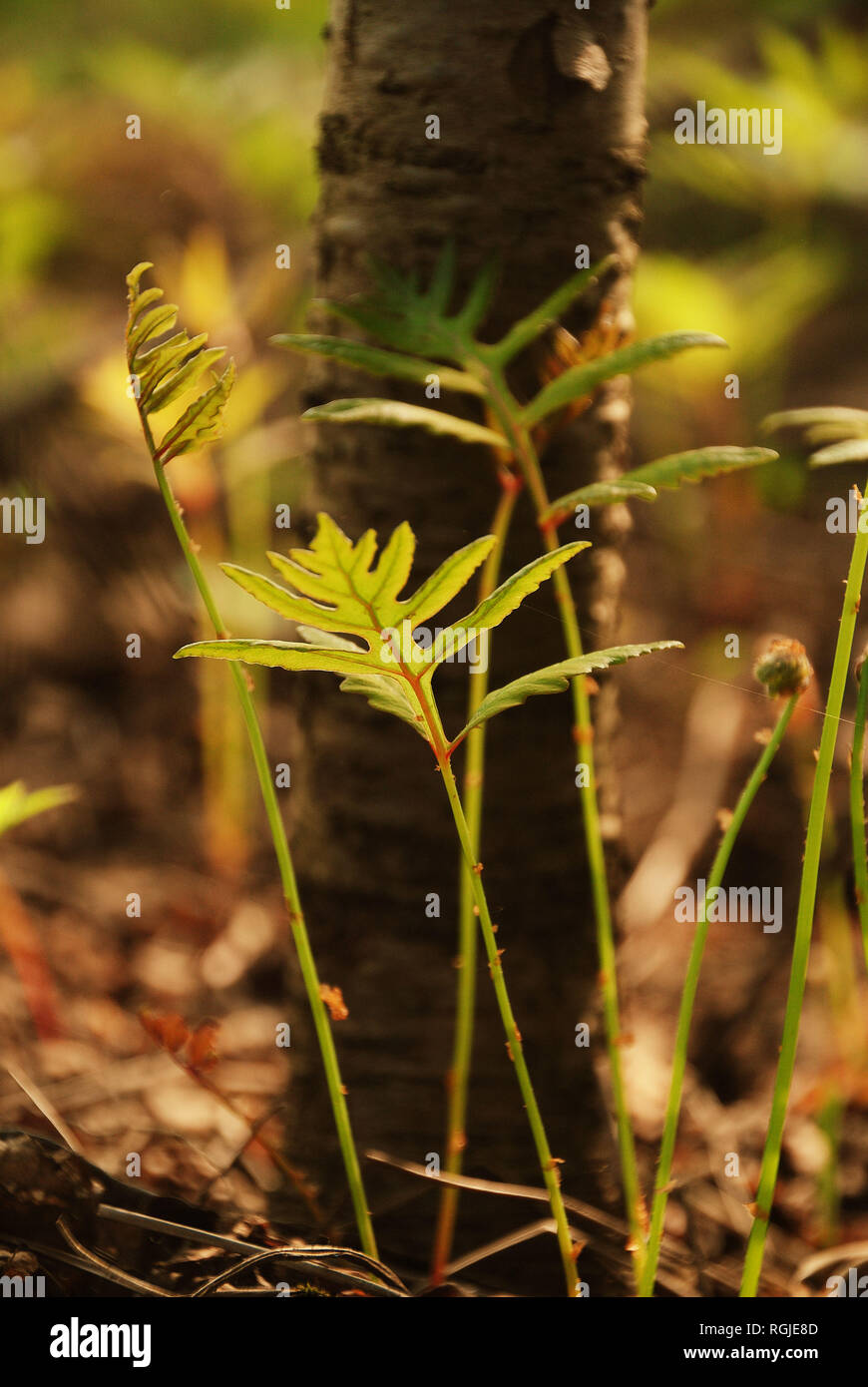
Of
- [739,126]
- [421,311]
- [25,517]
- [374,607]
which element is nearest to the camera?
[374,607]

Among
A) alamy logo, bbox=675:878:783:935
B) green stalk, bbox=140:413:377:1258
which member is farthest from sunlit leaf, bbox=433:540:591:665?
alamy logo, bbox=675:878:783:935

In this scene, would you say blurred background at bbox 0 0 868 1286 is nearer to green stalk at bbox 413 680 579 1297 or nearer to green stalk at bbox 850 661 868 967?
green stalk at bbox 850 661 868 967

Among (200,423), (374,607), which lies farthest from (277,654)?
(200,423)

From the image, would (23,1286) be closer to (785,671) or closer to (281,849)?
(281,849)

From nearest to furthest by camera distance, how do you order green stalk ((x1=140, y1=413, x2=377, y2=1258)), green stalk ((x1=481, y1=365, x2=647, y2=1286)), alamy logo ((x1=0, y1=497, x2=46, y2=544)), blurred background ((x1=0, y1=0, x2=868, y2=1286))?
green stalk ((x1=140, y1=413, x2=377, y2=1258)) → green stalk ((x1=481, y1=365, x2=647, y2=1286)) → blurred background ((x1=0, y1=0, x2=868, y2=1286)) → alamy logo ((x1=0, y1=497, x2=46, y2=544))

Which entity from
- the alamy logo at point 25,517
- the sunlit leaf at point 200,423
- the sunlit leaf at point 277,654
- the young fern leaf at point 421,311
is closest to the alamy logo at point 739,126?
the alamy logo at point 25,517

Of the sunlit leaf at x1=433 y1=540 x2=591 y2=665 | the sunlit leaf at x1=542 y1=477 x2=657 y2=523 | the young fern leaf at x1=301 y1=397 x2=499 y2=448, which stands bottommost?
the sunlit leaf at x1=433 y1=540 x2=591 y2=665
